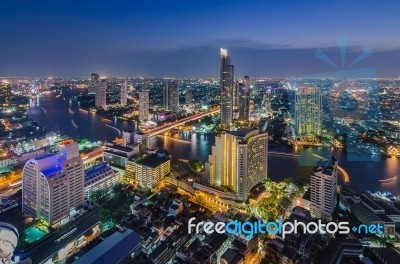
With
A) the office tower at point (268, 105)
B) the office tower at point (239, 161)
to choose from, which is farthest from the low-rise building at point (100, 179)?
the office tower at point (268, 105)

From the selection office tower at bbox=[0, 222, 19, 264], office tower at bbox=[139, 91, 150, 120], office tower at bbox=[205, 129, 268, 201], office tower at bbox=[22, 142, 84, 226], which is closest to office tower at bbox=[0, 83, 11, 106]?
office tower at bbox=[139, 91, 150, 120]

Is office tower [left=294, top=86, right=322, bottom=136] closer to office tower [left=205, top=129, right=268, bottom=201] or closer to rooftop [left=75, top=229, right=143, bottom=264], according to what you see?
office tower [left=205, top=129, right=268, bottom=201]

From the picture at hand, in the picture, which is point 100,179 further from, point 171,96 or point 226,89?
point 171,96

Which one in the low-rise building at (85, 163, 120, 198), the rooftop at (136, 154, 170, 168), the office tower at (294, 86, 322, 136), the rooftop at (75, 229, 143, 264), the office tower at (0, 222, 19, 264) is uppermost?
the office tower at (294, 86, 322, 136)

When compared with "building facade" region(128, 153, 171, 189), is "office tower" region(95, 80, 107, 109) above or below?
above

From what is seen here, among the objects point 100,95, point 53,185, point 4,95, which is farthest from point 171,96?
point 53,185

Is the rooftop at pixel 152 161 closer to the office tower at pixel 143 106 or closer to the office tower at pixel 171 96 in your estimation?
the office tower at pixel 143 106

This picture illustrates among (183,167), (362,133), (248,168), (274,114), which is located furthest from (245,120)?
(248,168)
